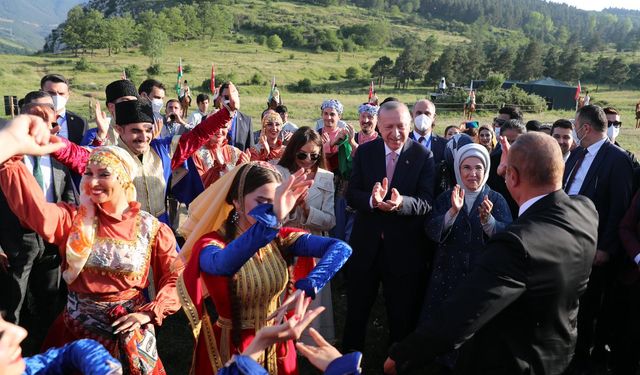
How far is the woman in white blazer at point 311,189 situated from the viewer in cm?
444

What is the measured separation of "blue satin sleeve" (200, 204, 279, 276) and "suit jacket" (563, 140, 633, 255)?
10.9 feet

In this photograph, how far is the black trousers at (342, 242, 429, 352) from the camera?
13.6 ft

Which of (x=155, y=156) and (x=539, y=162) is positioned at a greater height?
(x=539, y=162)

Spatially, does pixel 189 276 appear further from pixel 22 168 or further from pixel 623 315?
pixel 623 315

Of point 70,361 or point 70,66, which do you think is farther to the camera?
point 70,66

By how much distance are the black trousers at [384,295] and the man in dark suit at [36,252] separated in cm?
275

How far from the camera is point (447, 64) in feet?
198

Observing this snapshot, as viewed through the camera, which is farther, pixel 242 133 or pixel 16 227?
pixel 242 133

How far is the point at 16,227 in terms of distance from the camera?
4312 mm

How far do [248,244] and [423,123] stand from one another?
3538mm

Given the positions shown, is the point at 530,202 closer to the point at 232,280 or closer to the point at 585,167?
the point at 232,280

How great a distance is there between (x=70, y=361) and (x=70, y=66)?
5405cm

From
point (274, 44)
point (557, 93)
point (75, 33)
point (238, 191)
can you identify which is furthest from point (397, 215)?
point (274, 44)

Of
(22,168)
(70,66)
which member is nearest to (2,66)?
(70,66)
